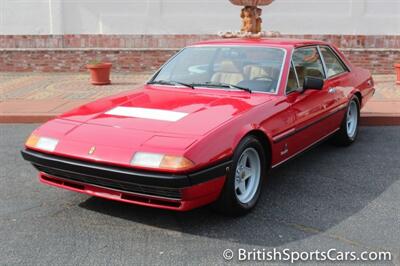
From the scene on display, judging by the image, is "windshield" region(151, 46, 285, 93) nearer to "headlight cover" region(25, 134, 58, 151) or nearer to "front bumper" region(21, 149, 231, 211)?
"front bumper" region(21, 149, 231, 211)

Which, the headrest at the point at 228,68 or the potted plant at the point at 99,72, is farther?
the potted plant at the point at 99,72

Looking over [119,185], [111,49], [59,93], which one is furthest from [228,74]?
[111,49]

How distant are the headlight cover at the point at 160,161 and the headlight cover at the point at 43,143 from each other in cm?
72

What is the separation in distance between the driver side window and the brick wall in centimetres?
727

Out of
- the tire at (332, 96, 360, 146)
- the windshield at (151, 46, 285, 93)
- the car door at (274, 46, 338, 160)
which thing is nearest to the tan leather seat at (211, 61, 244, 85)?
the windshield at (151, 46, 285, 93)

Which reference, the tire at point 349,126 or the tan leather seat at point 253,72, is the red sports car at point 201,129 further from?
the tire at point 349,126

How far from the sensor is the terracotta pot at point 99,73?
10.5 m

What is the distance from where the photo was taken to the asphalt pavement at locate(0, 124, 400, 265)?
3.29m

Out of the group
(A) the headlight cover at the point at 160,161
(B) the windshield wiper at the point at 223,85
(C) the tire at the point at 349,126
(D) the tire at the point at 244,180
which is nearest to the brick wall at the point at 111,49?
(C) the tire at the point at 349,126

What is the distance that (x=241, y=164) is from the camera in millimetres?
3844

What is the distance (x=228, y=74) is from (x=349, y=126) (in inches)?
84.9

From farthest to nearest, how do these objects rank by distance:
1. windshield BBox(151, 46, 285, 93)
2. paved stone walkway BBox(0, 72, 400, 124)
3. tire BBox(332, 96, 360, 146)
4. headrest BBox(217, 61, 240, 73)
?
1. paved stone walkway BBox(0, 72, 400, 124)
2. tire BBox(332, 96, 360, 146)
3. headrest BBox(217, 61, 240, 73)
4. windshield BBox(151, 46, 285, 93)

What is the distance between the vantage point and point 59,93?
31.5 ft

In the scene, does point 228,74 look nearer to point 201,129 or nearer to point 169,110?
point 169,110
